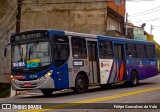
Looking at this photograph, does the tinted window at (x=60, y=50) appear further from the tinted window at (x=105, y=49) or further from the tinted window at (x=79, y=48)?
the tinted window at (x=105, y=49)

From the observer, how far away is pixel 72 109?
424 inches

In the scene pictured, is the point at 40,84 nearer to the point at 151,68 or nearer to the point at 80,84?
the point at 80,84

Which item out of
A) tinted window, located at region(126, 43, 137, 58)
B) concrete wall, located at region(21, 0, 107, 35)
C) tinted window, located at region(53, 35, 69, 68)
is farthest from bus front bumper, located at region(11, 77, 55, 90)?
concrete wall, located at region(21, 0, 107, 35)

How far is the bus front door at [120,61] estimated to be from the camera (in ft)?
64.8

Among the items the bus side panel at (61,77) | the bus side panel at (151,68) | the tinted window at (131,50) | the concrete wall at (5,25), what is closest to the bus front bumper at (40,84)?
the bus side panel at (61,77)

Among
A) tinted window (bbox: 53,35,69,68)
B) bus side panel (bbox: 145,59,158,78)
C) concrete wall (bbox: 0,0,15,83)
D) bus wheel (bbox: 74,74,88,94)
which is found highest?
concrete wall (bbox: 0,0,15,83)

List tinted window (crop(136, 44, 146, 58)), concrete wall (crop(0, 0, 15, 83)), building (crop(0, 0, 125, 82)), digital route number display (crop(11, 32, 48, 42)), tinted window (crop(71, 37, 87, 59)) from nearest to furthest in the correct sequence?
digital route number display (crop(11, 32, 48, 42))
tinted window (crop(71, 37, 87, 59))
tinted window (crop(136, 44, 146, 58))
building (crop(0, 0, 125, 82))
concrete wall (crop(0, 0, 15, 83))

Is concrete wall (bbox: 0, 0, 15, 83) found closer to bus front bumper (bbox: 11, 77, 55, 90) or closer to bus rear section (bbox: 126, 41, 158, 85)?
bus rear section (bbox: 126, 41, 158, 85)

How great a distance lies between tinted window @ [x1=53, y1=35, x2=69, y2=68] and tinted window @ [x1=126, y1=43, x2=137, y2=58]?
5937 mm

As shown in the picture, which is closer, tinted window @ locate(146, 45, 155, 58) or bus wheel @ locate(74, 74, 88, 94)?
bus wheel @ locate(74, 74, 88, 94)

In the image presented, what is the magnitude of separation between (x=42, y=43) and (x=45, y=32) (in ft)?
1.60

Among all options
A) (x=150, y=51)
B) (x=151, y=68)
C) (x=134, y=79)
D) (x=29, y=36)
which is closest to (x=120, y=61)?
(x=134, y=79)

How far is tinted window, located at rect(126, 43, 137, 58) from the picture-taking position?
20.9m

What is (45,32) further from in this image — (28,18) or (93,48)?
(28,18)
